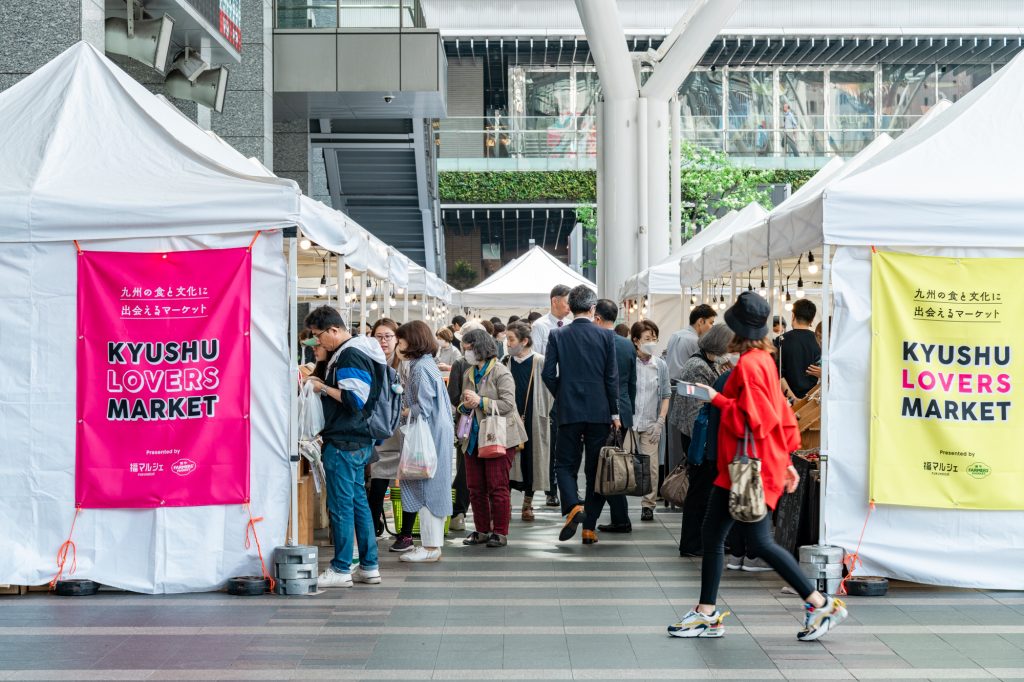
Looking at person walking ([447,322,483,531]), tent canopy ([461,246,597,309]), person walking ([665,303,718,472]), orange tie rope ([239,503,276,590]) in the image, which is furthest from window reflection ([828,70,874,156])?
orange tie rope ([239,503,276,590])

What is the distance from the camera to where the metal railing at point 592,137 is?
45.8 meters

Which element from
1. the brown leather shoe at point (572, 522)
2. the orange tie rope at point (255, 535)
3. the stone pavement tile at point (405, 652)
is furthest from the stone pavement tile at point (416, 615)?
the brown leather shoe at point (572, 522)

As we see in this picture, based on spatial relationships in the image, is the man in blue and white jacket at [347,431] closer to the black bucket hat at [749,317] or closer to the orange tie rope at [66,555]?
the orange tie rope at [66,555]

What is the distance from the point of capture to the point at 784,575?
626 cm

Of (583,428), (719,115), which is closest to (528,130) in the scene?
(719,115)

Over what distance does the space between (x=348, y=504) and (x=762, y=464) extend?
273 cm

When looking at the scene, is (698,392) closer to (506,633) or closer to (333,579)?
(506,633)

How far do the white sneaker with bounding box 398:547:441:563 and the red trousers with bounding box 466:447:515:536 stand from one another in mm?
752

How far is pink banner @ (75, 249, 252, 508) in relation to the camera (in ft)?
24.8

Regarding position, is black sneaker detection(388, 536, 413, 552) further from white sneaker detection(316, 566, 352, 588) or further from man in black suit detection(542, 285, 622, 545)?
white sneaker detection(316, 566, 352, 588)

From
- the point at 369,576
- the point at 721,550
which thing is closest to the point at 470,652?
the point at 721,550

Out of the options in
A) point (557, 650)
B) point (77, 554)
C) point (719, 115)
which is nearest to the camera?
point (557, 650)

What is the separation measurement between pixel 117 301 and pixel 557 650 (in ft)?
11.4

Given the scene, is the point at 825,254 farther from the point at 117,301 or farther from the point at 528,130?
the point at 528,130
